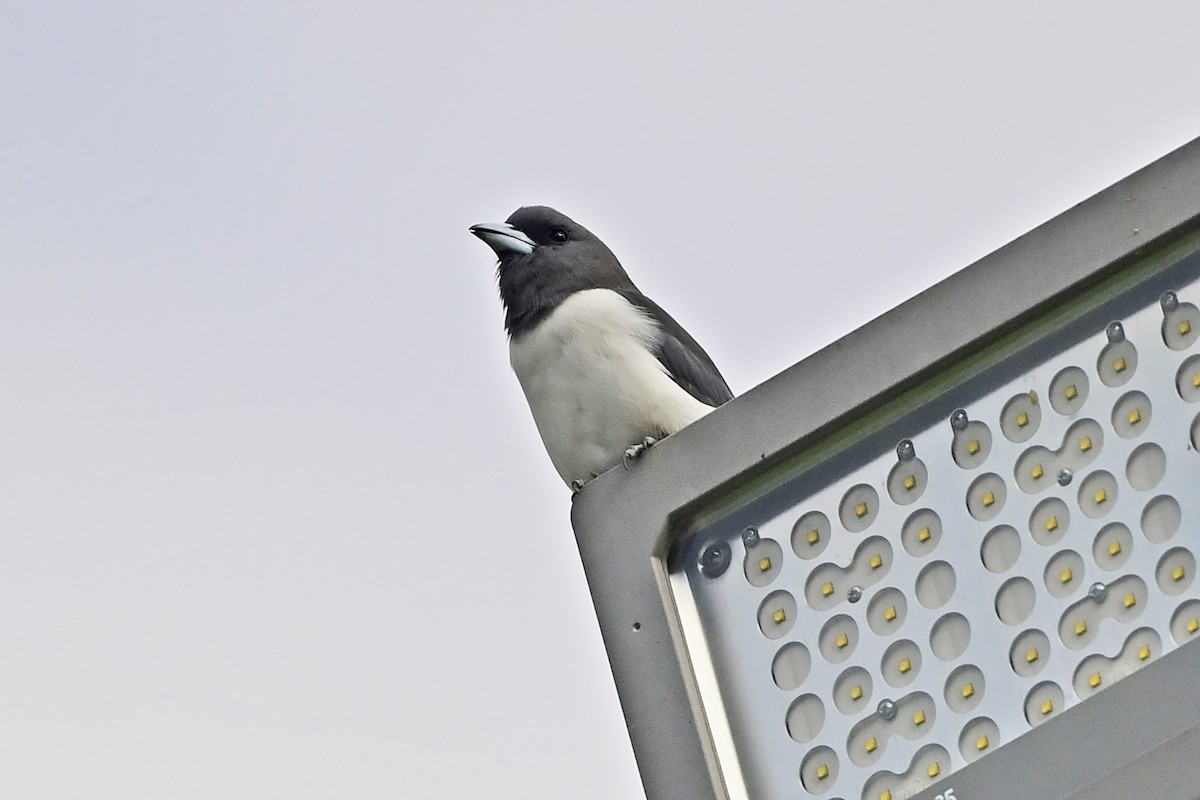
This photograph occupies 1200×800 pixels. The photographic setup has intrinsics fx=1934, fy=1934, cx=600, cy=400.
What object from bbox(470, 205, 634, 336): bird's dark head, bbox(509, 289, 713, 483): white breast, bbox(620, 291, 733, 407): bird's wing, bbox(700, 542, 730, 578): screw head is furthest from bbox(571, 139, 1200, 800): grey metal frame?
bbox(470, 205, 634, 336): bird's dark head

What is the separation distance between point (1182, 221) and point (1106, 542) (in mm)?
378

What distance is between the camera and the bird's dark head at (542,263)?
5051mm

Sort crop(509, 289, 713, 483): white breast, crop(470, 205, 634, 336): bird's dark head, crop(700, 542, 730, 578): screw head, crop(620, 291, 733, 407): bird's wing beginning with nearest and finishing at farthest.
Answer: crop(700, 542, 730, 578): screw head → crop(509, 289, 713, 483): white breast → crop(620, 291, 733, 407): bird's wing → crop(470, 205, 634, 336): bird's dark head

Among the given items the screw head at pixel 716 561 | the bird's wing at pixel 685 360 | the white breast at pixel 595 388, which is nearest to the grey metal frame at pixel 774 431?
the screw head at pixel 716 561

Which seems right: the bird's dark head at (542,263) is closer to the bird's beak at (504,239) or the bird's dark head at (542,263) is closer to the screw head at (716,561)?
the bird's beak at (504,239)

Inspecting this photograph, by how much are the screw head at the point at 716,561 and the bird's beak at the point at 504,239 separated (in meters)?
2.95

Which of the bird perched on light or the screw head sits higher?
the bird perched on light

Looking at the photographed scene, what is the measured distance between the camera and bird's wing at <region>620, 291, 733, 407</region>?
4.87 meters


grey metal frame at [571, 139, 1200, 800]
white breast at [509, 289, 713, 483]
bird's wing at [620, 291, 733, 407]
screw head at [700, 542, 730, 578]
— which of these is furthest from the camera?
bird's wing at [620, 291, 733, 407]

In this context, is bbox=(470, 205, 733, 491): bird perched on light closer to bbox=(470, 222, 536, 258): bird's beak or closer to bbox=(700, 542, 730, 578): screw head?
bbox=(470, 222, 536, 258): bird's beak

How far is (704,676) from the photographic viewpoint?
2416 millimetres

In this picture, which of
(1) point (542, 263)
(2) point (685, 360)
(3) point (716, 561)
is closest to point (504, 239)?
(1) point (542, 263)

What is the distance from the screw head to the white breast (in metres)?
2.11

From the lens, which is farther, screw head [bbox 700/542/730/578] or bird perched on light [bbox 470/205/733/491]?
bird perched on light [bbox 470/205/733/491]
